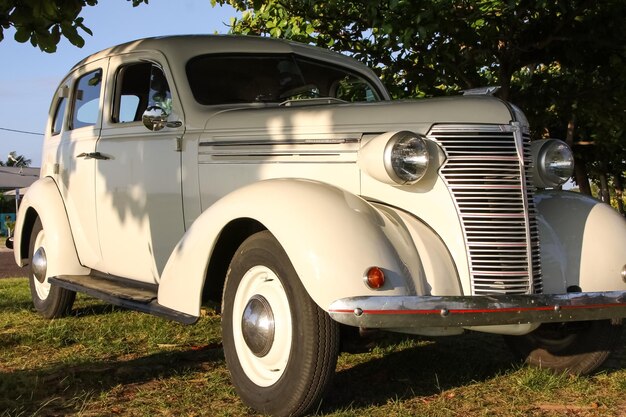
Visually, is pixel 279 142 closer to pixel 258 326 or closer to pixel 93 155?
pixel 258 326

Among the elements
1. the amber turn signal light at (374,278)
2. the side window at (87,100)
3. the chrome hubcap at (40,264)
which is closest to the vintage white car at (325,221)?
the amber turn signal light at (374,278)

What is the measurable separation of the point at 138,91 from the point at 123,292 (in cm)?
137

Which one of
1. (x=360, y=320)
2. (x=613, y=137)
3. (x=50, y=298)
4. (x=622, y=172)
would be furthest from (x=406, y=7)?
(x=622, y=172)

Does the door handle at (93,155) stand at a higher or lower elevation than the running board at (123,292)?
higher

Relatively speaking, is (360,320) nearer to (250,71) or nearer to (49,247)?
(250,71)

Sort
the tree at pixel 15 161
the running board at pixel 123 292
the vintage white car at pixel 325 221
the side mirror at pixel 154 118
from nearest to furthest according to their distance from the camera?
the vintage white car at pixel 325 221
the running board at pixel 123 292
the side mirror at pixel 154 118
the tree at pixel 15 161

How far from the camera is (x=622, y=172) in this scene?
2434 centimetres

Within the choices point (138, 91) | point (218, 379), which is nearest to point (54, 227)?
point (138, 91)

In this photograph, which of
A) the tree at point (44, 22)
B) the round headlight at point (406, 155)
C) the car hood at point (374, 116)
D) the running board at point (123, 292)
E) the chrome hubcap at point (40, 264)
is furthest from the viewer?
the chrome hubcap at point (40, 264)

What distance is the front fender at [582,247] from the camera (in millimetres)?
3721

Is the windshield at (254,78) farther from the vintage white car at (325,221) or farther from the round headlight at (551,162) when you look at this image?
the round headlight at (551,162)

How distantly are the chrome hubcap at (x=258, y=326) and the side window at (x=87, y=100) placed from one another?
2.48m

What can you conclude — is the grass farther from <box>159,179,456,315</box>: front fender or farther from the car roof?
the car roof

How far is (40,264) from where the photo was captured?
599cm
